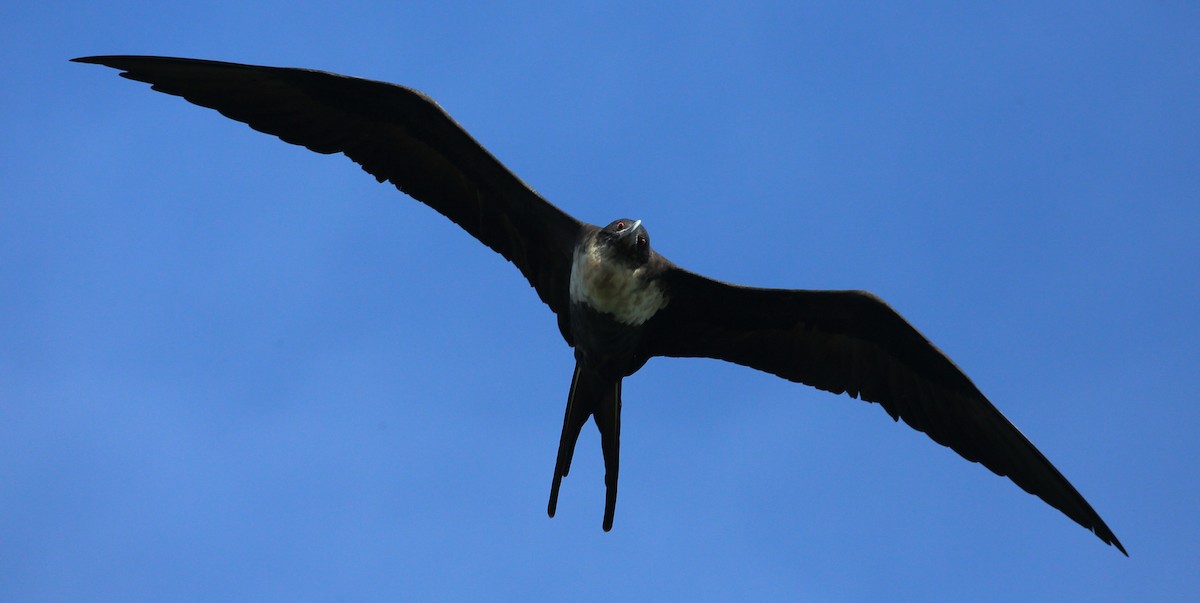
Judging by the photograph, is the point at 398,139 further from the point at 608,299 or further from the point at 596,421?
the point at 596,421

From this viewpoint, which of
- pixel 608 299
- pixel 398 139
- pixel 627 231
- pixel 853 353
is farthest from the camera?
pixel 853 353

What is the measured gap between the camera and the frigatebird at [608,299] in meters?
9.04

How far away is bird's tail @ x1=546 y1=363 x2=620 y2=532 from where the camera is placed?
939 centimetres

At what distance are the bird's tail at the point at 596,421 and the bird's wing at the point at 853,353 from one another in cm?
44

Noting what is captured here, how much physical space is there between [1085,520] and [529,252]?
399 cm

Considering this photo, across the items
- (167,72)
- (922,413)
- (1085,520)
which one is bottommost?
(1085,520)

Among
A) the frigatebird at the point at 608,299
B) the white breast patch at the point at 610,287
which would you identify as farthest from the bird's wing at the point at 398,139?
the white breast patch at the point at 610,287

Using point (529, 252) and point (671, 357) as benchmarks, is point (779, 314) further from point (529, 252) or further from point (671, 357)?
point (529, 252)

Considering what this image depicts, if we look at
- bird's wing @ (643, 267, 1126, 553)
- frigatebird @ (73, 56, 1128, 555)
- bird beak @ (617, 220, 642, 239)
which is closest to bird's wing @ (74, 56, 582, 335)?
frigatebird @ (73, 56, 1128, 555)

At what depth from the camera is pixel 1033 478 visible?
9438 millimetres

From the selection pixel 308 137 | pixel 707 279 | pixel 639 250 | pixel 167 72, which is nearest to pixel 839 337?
pixel 707 279

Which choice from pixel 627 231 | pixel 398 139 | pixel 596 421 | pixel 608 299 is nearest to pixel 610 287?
pixel 608 299

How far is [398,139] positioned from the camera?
9.46m

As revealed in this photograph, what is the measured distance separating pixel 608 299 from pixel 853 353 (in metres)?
1.85
